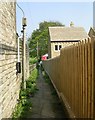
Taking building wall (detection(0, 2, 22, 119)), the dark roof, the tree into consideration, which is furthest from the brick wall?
the tree

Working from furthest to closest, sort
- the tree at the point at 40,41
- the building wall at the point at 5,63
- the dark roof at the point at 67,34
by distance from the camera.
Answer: the tree at the point at 40,41 → the dark roof at the point at 67,34 → the building wall at the point at 5,63

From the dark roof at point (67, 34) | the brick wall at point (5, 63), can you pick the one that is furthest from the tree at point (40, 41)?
the brick wall at point (5, 63)

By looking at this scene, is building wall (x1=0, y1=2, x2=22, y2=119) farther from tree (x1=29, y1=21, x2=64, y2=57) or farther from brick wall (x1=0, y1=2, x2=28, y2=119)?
tree (x1=29, y1=21, x2=64, y2=57)

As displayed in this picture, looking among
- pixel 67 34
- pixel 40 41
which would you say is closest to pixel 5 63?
pixel 67 34

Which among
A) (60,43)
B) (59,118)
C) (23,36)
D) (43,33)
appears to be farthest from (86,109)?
(43,33)

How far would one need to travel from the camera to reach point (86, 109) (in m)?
4.32

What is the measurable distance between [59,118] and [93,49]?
4.31 m

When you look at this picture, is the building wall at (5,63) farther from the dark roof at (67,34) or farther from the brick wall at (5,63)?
the dark roof at (67,34)

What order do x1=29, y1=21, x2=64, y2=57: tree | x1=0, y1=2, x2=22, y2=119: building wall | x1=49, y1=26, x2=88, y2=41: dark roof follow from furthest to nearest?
x1=29, y1=21, x2=64, y2=57: tree < x1=49, y1=26, x2=88, y2=41: dark roof < x1=0, y1=2, x2=22, y2=119: building wall

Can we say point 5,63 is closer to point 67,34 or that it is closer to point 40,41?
point 67,34

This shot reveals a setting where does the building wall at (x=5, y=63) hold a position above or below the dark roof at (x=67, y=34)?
below

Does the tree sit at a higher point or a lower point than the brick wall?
higher

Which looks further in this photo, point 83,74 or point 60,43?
point 60,43

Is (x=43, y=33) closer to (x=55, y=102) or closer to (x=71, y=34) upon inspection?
(x=71, y=34)
